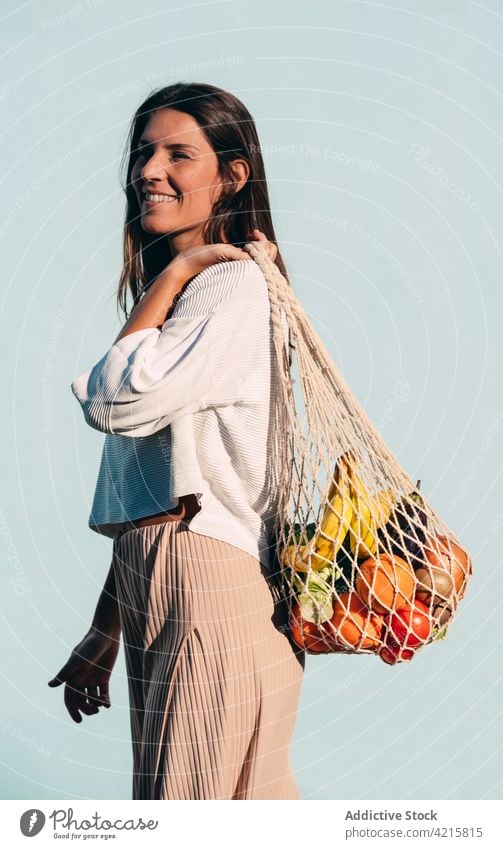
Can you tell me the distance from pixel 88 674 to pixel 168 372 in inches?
45.0

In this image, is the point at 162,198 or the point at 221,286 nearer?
the point at 221,286

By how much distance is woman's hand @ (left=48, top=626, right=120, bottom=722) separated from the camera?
394 cm

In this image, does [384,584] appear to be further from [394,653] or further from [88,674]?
[88,674]

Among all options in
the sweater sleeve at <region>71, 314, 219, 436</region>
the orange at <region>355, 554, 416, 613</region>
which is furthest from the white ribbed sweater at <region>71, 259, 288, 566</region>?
the orange at <region>355, 554, 416, 613</region>

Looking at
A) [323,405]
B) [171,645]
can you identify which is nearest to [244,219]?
[323,405]

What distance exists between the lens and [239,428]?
3406mm

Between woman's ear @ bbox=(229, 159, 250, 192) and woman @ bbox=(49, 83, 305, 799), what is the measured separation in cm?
14

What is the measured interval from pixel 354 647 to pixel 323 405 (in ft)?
2.00

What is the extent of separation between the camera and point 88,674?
13.0ft

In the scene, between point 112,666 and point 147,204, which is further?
point 112,666

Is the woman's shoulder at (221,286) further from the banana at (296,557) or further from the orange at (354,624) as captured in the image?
the orange at (354,624)

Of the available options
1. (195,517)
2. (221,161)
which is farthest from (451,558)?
(221,161)

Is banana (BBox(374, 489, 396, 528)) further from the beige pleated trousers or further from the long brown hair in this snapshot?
the long brown hair
